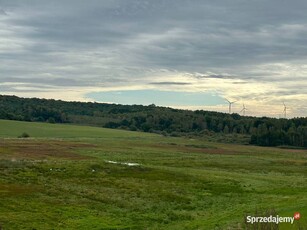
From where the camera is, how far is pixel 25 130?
168875 mm

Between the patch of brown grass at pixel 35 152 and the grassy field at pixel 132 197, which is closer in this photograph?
the grassy field at pixel 132 197

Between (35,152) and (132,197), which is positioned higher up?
(35,152)

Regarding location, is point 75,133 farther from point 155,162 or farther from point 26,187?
point 26,187

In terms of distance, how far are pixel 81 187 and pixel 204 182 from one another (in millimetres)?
16285

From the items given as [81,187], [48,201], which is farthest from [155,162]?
[48,201]

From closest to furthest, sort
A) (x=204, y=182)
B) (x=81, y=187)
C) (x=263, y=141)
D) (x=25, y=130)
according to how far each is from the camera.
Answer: (x=81, y=187), (x=204, y=182), (x=25, y=130), (x=263, y=141)

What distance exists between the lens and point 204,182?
190 ft

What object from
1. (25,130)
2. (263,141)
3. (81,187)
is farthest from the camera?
(263,141)

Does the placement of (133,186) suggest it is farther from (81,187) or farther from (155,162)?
(155,162)

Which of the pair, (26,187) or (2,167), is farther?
(2,167)

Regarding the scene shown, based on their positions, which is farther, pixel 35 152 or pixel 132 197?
pixel 35 152

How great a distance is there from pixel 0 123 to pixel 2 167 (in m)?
122

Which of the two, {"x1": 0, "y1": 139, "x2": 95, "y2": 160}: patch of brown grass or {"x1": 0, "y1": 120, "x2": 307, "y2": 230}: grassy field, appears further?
{"x1": 0, "y1": 139, "x2": 95, "y2": 160}: patch of brown grass

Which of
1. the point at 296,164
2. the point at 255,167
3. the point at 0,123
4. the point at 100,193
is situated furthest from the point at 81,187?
the point at 0,123
